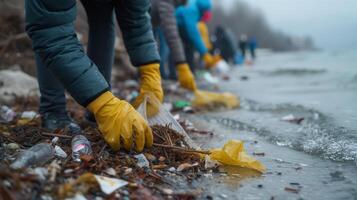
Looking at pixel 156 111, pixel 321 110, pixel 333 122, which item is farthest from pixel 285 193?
pixel 321 110

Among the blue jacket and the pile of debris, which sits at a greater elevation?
the blue jacket

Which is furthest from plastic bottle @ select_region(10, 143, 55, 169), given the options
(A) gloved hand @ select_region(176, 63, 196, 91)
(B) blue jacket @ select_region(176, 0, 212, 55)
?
(B) blue jacket @ select_region(176, 0, 212, 55)

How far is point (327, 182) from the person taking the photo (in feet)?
6.97

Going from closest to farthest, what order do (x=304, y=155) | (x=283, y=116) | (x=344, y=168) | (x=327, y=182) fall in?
(x=327, y=182) < (x=344, y=168) < (x=304, y=155) < (x=283, y=116)

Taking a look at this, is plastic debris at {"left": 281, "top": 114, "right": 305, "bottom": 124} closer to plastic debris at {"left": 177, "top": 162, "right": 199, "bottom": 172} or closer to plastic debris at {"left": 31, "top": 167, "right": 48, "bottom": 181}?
plastic debris at {"left": 177, "top": 162, "right": 199, "bottom": 172}

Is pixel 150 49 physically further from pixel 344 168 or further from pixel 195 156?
pixel 344 168

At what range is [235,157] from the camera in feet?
7.56

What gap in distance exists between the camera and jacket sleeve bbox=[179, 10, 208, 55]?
22.0ft

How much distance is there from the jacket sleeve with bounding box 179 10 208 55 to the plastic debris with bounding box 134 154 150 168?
178 inches

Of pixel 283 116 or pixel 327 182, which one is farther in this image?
pixel 283 116

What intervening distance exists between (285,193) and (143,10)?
135 centimetres

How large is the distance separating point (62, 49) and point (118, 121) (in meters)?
0.43

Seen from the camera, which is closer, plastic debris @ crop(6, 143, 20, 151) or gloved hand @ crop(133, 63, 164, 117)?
plastic debris @ crop(6, 143, 20, 151)

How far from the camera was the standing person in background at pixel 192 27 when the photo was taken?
6.72 metres
